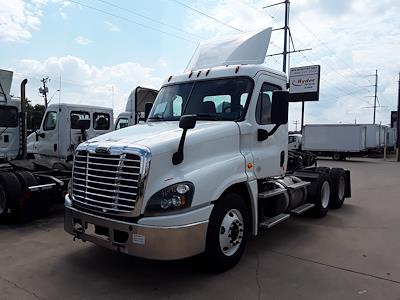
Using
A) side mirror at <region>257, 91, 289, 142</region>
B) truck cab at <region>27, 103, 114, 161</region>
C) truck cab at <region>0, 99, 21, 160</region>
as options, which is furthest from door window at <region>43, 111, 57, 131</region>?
side mirror at <region>257, 91, 289, 142</region>

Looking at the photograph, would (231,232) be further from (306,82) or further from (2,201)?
(306,82)

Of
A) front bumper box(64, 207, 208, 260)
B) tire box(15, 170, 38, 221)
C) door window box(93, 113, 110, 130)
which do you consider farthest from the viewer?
door window box(93, 113, 110, 130)

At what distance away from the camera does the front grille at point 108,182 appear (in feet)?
14.1

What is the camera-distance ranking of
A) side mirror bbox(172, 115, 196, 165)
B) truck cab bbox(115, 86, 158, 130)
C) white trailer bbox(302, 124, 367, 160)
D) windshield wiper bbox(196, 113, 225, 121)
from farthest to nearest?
white trailer bbox(302, 124, 367, 160)
truck cab bbox(115, 86, 158, 130)
windshield wiper bbox(196, 113, 225, 121)
side mirror bbox(172, 115, 196, 165)

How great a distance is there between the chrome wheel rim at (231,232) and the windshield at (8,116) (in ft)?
27.0

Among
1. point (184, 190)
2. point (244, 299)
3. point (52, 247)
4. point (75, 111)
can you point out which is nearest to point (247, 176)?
point (184, 190)

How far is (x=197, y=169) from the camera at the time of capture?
4.55 meters

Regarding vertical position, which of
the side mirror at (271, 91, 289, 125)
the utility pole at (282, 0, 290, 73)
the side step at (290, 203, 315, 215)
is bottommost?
the side step at (290, 203, 315, 215)

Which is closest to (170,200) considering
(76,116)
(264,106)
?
(264,106)

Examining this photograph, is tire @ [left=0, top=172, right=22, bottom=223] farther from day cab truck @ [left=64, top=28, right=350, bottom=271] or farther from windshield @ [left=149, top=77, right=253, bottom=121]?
windshield @ [left=149, top=77, right=253, bottom=121]

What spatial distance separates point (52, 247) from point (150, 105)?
9.43 feet

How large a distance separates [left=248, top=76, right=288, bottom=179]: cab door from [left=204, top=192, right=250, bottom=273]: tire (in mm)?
732

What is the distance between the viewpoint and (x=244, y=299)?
418 cm

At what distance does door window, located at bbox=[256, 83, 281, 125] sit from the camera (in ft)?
18.6
